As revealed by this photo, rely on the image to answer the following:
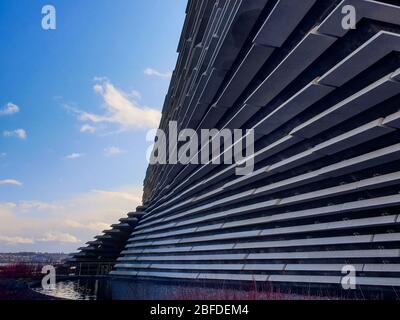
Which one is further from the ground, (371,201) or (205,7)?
(205,7)

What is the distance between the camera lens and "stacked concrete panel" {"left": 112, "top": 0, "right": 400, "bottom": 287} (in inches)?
201

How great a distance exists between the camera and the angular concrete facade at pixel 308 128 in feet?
16.7

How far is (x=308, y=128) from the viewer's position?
677cm

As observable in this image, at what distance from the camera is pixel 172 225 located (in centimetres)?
1931

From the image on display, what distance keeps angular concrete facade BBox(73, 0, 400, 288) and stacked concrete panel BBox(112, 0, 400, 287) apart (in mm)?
24

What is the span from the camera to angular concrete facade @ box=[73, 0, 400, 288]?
5094 mm

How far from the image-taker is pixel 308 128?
677 cm

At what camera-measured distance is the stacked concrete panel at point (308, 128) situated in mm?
5094

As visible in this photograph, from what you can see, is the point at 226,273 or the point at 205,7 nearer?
the point at 205,7

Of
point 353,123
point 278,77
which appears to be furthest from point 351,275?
point 278,77

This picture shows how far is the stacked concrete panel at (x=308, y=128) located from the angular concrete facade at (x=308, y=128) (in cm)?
2
